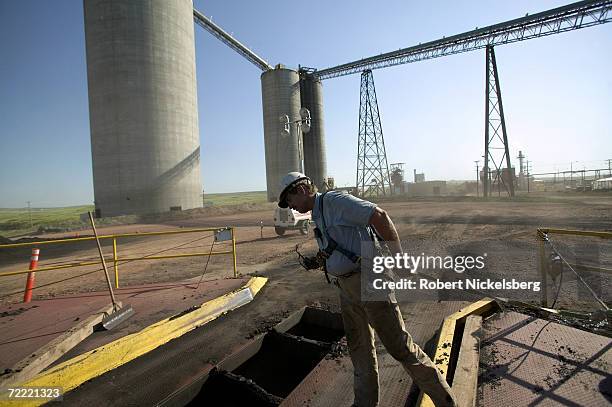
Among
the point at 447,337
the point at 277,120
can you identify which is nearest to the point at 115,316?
the point at 447,337

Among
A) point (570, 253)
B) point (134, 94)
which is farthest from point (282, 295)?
point (134, 94)

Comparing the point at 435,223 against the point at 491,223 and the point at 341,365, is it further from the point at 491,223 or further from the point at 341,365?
the point at 341,365

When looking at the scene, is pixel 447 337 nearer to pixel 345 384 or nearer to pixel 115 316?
pixel 345 384

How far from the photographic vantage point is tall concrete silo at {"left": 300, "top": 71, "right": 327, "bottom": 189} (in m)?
37.8

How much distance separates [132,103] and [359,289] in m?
24.8

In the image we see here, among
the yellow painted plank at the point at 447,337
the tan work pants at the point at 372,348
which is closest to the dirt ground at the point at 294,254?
the yellow painted plank at the point at 447,337

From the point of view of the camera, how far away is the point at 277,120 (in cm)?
3606

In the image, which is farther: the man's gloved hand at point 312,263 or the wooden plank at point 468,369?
the man's gloved hand at point 312,263

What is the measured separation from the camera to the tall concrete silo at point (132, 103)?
71.3ft

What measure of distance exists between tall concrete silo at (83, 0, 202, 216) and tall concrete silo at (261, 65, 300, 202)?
45.4 feet

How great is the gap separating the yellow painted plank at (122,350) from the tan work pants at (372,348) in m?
2.64

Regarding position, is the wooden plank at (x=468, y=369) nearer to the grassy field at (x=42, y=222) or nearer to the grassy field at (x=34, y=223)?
the grassy field at (x=42, y=222)

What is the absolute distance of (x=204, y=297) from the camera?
16.3 feet

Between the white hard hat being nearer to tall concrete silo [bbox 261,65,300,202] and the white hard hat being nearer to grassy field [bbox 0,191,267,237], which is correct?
grassy field [bbox 0,191,267,237]
